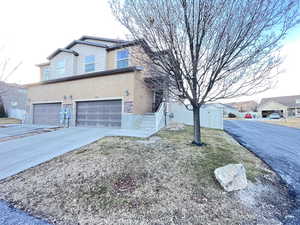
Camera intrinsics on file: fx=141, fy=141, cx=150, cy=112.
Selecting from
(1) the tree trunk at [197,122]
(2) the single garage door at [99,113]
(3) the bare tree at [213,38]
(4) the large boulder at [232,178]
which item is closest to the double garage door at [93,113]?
(2) the single garage door at [99,113]

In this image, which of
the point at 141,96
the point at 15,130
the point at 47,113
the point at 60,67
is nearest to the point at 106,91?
the point at 141,96

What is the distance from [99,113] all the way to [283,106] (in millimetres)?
44772

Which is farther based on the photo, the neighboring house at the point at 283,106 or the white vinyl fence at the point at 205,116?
the neighboring house at the point at 283,106

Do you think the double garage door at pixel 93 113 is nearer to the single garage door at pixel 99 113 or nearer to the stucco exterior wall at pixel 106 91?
the single garage door at pixel 99 113

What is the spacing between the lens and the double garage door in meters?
10.1

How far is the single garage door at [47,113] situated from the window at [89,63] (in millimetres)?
4099

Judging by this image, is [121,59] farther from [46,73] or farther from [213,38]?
[46,73]

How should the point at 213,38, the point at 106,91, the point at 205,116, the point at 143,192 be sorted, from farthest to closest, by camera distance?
1. the point at 205,116
2. the point at 106,91
3. the point at 213,38
4. the point at 143,192

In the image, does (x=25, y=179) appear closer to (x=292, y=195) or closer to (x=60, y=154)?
(x=60, y=154)

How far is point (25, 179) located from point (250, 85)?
7494 mm

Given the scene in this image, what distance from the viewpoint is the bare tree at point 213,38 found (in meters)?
4.20

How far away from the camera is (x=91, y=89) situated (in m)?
10.9

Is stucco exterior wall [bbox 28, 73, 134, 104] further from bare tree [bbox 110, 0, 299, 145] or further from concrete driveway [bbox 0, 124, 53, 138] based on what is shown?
bare tree [bbox 110, 0, 299, 145]

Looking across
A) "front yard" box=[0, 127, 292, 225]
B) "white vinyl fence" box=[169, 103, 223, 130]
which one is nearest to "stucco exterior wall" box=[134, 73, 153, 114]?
"white vinyl fence" box=[169, 103, 223, 130]
